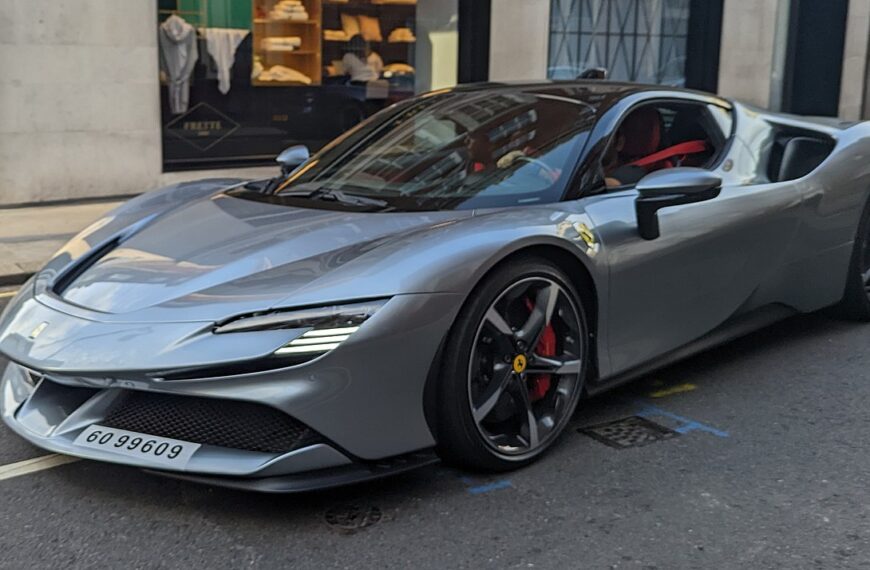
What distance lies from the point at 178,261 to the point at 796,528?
226cm

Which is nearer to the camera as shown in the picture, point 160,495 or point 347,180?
point 160,495

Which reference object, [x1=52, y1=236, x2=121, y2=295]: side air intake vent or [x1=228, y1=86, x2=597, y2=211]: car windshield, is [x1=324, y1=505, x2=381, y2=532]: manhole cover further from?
[x1=52, y1=236, x2=121, y2=295]: side air intake vent

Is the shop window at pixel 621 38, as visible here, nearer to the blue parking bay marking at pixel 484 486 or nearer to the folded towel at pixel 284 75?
the folded towel at pixel 284 75

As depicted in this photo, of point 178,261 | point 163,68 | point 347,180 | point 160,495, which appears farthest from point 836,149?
point 163,68

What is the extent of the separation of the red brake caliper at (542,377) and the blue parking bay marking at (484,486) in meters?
0.35

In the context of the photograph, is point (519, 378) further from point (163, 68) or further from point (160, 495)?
point (163, 68)

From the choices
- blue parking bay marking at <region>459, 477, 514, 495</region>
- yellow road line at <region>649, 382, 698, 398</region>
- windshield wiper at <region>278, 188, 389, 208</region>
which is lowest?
yellow road line at <region>649, 382, 698, 398</region>

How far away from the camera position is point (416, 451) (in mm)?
3188

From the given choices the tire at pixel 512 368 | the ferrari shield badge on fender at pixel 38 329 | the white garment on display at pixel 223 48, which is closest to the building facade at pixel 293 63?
the white garment on display at pixel 223 48

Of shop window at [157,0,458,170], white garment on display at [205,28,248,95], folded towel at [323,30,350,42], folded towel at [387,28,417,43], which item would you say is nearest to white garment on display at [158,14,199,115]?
shop window at [157,0,458,170]

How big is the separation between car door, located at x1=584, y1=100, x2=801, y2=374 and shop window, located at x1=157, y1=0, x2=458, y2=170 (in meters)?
7.39

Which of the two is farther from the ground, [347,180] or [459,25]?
[459,25]

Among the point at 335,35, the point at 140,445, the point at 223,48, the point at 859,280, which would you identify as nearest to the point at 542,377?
the point at 140,445

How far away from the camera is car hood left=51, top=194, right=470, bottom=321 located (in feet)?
10.2
